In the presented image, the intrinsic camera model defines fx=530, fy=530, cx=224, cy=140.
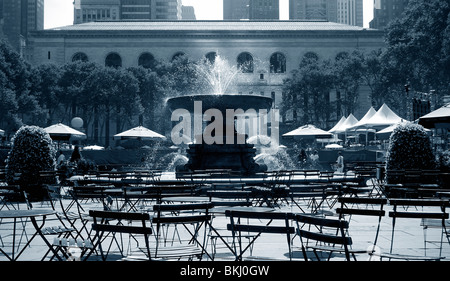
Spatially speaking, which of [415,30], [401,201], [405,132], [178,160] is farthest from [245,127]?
[401,201]

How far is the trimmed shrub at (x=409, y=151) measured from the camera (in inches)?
584

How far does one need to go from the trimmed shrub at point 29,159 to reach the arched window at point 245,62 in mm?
59248

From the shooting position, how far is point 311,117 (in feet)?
198

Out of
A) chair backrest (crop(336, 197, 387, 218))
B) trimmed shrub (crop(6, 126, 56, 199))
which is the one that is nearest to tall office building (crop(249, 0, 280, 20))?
trimmed shrub (crop(6, 126, 56, 199))

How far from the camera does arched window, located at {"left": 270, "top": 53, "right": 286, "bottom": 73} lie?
244 feet

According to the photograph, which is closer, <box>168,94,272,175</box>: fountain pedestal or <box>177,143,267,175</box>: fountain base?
<box>168,94,272,175</box>: fountain pedestal

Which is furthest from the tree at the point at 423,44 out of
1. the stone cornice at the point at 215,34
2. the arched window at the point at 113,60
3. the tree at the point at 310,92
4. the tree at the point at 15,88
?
the arched window at the point at 113,60

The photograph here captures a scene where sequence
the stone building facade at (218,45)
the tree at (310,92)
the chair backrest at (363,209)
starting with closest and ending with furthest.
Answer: the chair backrest at (363,209), the tree at (310,92), the stone building facade at (218,45)

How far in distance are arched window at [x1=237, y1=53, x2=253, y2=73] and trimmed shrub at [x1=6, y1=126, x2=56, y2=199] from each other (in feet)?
194

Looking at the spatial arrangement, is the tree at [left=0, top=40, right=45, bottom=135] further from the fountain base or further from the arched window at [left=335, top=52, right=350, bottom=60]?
the arched window at [left=335, top=52, right=350, bottom=60]

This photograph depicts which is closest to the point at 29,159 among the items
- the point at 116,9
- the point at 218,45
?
the point at 218,45

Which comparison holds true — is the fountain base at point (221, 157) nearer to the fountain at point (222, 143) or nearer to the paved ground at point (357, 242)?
the fountain at point (222, 143)

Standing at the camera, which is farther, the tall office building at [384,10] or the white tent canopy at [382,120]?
the tall office building at [384,10]
